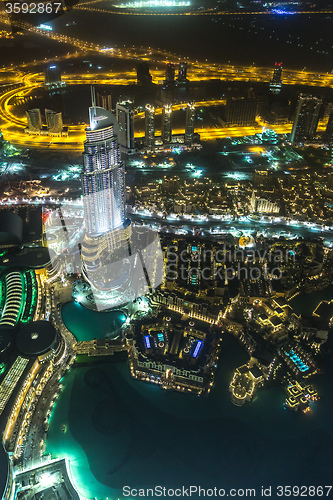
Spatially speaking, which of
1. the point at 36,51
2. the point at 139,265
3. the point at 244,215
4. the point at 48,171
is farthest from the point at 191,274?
the point at 36,51

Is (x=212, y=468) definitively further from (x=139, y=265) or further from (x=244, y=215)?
(x=244, y=215)

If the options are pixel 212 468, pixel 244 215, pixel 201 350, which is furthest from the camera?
pixel 244 215

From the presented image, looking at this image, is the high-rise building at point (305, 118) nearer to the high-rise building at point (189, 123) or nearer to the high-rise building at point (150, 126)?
the high-rise building at point (189, 123)

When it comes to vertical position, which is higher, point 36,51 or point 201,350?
point 36,51

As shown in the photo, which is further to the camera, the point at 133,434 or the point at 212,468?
the point at 133,434

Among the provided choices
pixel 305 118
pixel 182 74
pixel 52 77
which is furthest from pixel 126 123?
pixel 52 77

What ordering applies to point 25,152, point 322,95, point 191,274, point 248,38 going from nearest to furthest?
point 191,274
point 25,152
point 322,95
point 248,38

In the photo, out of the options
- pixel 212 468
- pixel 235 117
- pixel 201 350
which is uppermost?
pixel 235 117
